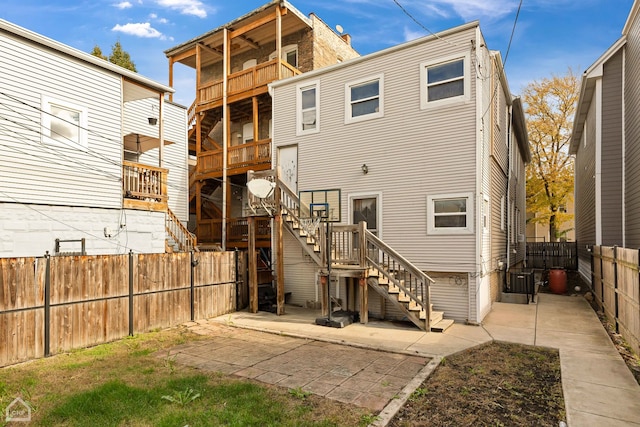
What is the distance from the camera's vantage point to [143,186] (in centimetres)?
1131

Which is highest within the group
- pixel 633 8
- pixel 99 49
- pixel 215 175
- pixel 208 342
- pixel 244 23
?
pixel 99 49

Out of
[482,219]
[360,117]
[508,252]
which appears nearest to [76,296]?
[360,117]

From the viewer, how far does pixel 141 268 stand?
27.0 ft

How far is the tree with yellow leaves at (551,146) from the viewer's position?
24047mm

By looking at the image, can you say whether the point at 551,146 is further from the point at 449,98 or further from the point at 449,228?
the point at 449,228

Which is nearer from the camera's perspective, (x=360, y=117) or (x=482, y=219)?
(x=482, y=219)

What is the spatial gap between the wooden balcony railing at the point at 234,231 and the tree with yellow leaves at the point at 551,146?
18953 millimetres

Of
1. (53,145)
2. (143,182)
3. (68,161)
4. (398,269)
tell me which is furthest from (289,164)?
(53,145)

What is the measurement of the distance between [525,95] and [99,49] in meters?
31.4

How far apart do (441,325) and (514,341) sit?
1507mm

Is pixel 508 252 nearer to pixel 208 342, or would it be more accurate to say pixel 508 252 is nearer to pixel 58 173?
pixel 208 342

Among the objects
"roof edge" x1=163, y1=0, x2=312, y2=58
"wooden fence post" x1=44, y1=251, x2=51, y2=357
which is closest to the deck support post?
"wooden fence post" x1=44, y1=251, x2=51, y2=357

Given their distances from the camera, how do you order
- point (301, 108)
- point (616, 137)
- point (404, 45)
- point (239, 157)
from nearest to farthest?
point (404, 45), point (616, 137), point (301, 108), point (239, 157)

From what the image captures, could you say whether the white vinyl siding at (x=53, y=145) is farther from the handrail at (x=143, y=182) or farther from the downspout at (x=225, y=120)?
the downspout at (x=225, y=120)
